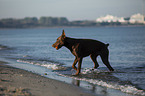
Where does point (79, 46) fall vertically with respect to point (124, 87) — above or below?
above

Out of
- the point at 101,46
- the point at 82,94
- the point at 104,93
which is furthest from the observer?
the point at 101,46

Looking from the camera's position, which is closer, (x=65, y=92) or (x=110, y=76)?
(x=65, y=92)

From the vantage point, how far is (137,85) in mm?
10094

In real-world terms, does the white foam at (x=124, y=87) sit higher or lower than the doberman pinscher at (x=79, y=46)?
lower

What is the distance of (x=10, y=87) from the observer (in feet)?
24.8

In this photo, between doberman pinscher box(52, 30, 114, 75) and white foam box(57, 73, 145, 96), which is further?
doberman pinscher box(52, 30, 114, 75)

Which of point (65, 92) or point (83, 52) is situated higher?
point (83, 52)

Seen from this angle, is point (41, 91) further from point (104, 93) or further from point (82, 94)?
point (104, 93)

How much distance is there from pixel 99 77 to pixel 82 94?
4.22 meters

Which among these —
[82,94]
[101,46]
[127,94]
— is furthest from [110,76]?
[82,94]

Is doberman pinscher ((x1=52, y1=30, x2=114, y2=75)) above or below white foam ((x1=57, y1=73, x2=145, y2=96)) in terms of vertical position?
above

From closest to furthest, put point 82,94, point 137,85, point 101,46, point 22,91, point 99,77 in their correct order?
point 22,91 < point 82,94 < point 137,85 < point 99,77 < point 101,46

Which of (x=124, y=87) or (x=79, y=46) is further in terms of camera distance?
(x=79, y=46)

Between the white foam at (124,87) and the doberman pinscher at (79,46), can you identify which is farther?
the doberman pinscher at (79,46)
